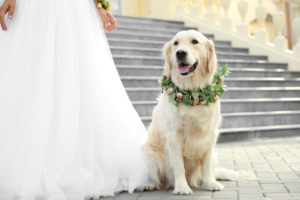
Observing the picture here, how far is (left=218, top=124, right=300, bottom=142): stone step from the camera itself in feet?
20.2

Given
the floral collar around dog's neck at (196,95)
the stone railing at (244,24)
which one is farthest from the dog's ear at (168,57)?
the stone railing at (244,24)

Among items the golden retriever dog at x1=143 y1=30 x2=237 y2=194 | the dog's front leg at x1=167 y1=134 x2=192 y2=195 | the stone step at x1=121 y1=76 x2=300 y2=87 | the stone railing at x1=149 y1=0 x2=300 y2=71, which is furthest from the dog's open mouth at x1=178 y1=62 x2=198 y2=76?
the stone railing at x1=149 y1=0 x2=300 y2=71

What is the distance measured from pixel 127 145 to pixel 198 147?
1.99ft

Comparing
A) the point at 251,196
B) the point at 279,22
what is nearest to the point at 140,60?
the point at 279,22

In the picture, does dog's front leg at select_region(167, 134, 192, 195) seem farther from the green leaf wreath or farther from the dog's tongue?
the green leaf wreath

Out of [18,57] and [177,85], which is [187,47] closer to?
[177,85]

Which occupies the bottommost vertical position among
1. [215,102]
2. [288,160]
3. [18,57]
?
[288,160]

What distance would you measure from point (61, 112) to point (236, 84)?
519cm

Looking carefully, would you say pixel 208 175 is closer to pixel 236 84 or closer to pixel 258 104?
pixel 258 104

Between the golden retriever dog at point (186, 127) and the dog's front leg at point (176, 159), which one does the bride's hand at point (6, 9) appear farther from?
the dog's front leg at point (176, 159)

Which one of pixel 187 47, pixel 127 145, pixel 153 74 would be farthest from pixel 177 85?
pixel 153 74

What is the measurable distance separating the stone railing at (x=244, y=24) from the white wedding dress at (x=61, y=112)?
6.25 metres

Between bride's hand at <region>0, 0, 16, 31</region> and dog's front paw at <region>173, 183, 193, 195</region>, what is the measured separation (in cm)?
186

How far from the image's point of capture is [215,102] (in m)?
3.25
